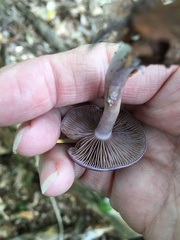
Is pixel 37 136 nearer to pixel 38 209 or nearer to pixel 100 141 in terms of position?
pixel 100 141

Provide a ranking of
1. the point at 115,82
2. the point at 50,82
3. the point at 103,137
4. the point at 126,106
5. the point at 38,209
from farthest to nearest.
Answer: the point at 38,209
the point at 126,106
the point at 103,137
the point at 50,82
the point at 115,82

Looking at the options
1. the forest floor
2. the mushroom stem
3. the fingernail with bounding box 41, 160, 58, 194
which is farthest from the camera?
the forest floor

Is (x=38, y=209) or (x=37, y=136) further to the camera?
(x=38, y=209)

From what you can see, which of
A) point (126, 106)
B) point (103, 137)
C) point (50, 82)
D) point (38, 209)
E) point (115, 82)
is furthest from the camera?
point (38, 209)

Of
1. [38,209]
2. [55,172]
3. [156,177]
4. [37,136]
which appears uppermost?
[37,136]

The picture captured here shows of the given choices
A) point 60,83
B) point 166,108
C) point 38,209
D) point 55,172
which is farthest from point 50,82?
point 38,209

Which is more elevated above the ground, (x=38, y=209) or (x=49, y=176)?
(x=49, y=176)

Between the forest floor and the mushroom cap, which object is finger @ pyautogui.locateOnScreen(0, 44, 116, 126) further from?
the forest floor

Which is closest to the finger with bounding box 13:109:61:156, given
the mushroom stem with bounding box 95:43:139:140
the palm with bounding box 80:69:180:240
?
the mushroom stem with bounding box 95:43:139:140

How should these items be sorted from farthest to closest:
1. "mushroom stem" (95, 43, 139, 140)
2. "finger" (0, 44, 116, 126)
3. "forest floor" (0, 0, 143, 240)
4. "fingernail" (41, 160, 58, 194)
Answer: "forest floor" (0, 0, 143, 240) < "fingernail" (41, 160, 58, 194) < "finger" (0, 44, 116, 126) < "mushroom stem" (95, 43, 139, 140)
